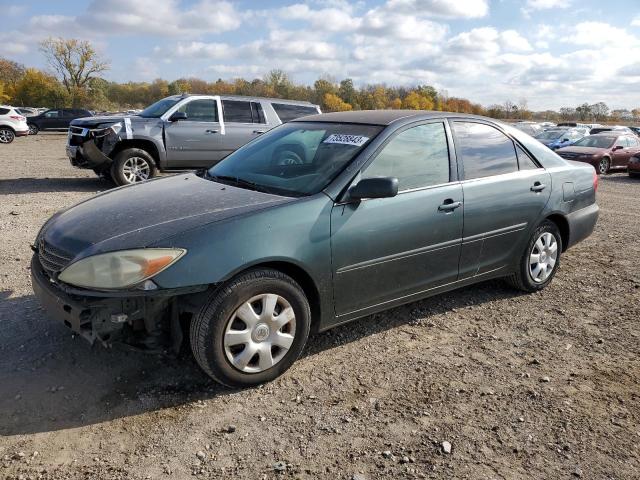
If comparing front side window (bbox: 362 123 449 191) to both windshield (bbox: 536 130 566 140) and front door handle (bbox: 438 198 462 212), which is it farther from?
windshield (bbox: 536 130 566 140)

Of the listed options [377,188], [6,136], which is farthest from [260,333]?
[6,136]

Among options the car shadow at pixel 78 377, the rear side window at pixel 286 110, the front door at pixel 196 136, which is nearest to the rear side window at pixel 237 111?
the front door at pixel 196 136

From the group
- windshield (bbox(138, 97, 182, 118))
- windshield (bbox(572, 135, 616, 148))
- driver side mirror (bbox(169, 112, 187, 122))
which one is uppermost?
windshield (bbox(138, 97, 182, 118))

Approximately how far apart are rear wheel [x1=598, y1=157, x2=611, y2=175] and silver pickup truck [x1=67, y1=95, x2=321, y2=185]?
11616 mm

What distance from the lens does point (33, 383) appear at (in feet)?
10.2

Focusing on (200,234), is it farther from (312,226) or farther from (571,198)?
(571,198)

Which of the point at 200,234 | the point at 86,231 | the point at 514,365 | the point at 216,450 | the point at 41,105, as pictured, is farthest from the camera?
the point at 41,105

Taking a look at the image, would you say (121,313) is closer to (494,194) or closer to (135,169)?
(494,194)

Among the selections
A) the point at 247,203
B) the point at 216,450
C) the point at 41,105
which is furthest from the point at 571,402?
the point at 41,105

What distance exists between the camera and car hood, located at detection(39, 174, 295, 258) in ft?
9.52

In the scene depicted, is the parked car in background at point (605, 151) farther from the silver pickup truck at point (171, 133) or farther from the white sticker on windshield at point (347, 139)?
the white sticker on windshield at point (347, 139)

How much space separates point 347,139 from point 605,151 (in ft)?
54.9

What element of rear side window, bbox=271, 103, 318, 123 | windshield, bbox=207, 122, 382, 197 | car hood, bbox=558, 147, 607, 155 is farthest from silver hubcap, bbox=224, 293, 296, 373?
car hood, bbox=558, 147, 607, 155

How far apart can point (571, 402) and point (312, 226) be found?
186cm
